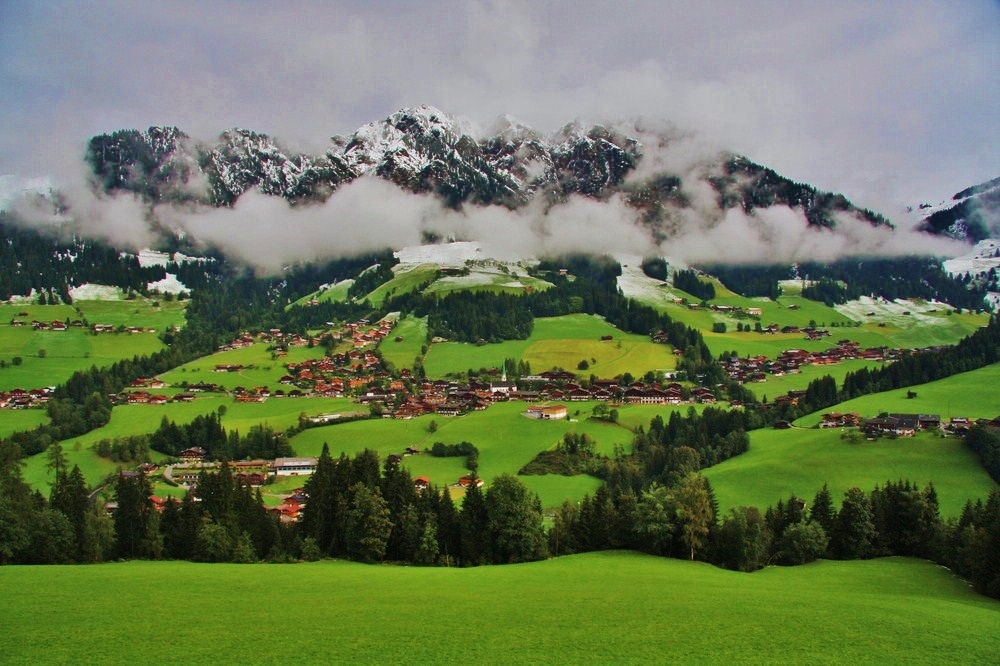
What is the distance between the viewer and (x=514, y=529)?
48.2 metres

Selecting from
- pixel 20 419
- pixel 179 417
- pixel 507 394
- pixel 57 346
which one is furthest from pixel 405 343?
pixel 20 419

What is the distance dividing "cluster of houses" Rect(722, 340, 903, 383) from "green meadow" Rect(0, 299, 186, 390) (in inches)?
5034

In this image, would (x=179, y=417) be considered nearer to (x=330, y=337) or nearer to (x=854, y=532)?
(x=330, y=337)

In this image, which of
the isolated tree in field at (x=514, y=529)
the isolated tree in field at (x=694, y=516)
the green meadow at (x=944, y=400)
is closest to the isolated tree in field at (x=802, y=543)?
the isolated tree in field at (x=694, y=516)

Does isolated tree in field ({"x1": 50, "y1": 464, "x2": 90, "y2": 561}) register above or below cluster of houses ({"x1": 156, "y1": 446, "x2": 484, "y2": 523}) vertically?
above

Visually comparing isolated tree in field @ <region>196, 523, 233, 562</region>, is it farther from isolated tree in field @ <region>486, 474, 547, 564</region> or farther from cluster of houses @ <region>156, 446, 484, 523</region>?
cluster of houses @ <region>156, 446, 484, 523</region>

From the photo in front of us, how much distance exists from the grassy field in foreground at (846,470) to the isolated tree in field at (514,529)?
24.0 m

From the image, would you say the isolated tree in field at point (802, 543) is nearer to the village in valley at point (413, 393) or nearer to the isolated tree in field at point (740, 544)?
the isolated tree in field at point (740, 544)

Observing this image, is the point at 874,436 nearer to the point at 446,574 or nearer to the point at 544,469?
the point at 544,469

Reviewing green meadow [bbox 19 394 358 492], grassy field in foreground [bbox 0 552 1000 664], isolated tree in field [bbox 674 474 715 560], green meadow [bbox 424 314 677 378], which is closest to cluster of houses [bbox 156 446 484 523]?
green meadow [bbox 19 394 358 492]

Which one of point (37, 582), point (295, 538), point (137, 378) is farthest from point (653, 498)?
point (137, 378)

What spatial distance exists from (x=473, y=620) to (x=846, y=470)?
5951 centimetres

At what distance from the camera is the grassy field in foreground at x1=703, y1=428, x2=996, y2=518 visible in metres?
66.6

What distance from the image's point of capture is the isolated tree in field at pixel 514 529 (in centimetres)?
4806
